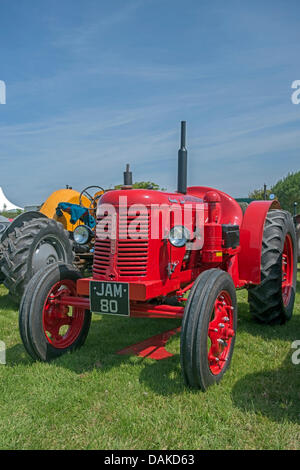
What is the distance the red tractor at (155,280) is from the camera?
9.98 ft

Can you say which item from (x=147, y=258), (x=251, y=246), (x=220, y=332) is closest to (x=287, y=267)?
(x=251, y=246)

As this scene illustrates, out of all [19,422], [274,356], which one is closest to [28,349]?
[19,422]

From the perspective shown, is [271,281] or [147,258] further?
[271,281]

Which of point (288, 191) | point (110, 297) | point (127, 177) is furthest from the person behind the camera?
point (288, 191)

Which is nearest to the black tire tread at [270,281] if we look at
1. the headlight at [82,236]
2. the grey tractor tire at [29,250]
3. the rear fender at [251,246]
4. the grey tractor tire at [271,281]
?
the grey tractor tire at [271,281]

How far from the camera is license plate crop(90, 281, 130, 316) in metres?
3.12

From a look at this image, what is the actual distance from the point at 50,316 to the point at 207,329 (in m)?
1.57

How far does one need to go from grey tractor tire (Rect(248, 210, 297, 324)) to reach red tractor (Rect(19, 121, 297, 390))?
1.03 ft

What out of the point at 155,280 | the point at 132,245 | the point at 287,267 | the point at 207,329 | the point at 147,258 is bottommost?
the point at 207,329

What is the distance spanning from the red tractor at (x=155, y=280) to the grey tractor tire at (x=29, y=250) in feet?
5.26

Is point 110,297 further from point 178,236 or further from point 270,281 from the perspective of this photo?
point 270,281

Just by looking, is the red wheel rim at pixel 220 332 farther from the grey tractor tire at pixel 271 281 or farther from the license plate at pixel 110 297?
the grey tractor tire at pixel 271 281

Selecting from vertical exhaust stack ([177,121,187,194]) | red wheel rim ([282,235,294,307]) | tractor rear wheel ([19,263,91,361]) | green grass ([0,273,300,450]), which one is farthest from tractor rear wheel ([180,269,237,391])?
red wheel rim ([282,235,294,307])

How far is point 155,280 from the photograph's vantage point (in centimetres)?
335
